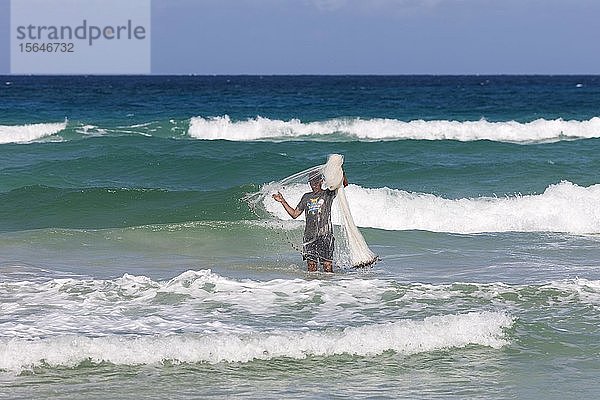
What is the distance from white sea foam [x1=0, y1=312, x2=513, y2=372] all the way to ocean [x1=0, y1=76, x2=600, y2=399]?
0.05ft

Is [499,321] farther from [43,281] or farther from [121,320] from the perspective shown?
[43,281]

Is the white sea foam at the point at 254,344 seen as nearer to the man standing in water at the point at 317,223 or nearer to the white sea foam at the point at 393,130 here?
the man standing in water at the point at 317,223

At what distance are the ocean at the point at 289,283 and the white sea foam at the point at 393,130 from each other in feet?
25.0

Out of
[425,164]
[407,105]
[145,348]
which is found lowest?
[145,348]

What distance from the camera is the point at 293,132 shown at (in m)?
33.6

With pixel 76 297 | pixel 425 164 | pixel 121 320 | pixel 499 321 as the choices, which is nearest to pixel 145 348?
pixel 121 320

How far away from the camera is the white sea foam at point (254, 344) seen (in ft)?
23.7

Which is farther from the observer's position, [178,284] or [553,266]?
[553,266]

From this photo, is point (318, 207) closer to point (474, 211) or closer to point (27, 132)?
point (474, 211)

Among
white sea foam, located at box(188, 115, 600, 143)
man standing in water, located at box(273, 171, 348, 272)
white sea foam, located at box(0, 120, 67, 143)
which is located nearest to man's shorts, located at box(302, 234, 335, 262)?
man standing in water, located at box(273, 171, 348, 272)

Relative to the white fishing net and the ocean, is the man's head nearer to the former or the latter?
the white fishing net

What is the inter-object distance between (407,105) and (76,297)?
44.8 m

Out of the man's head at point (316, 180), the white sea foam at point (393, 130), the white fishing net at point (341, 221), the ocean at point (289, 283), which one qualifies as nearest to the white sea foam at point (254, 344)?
the ocean at point (289, 283)

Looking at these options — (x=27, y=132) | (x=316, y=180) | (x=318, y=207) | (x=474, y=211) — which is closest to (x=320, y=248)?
(x=318, y=207)
